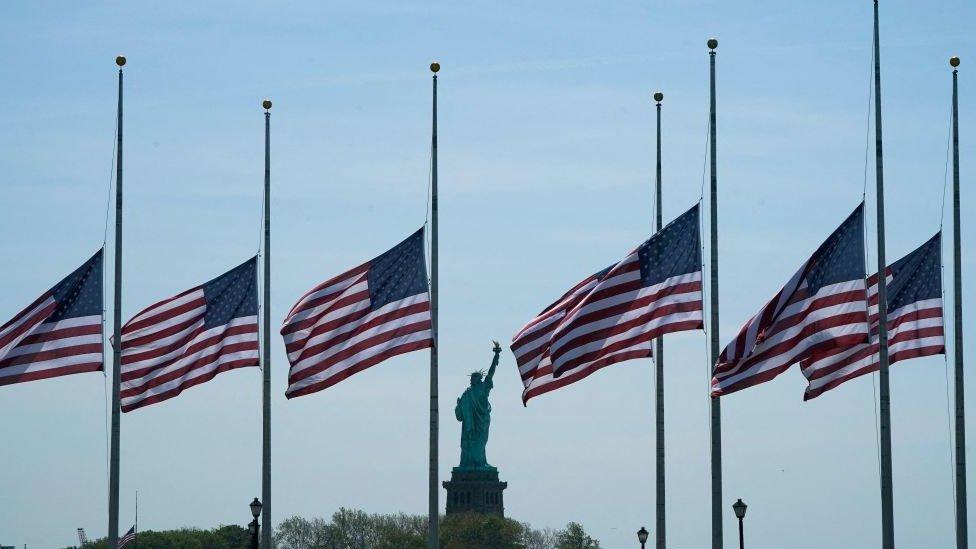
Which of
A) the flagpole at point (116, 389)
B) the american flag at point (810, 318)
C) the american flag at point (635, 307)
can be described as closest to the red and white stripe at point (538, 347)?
the american flag at point (635, 307)

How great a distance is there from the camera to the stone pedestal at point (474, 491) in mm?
128250

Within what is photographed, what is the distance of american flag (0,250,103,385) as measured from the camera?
45344 mm

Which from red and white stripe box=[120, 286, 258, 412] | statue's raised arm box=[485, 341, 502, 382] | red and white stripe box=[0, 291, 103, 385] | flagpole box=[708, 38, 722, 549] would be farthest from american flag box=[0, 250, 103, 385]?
statue's raised arm box=[485, 341, 502, 382]

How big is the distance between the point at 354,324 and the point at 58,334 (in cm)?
702

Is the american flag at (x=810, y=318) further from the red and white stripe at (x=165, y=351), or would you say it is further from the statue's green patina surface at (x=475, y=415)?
the statue's green patina surface at (x=475, y=415)

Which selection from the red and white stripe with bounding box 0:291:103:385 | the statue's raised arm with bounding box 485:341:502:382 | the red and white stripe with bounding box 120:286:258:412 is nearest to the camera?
the red and white stripe with bounding box 0:291:103:385

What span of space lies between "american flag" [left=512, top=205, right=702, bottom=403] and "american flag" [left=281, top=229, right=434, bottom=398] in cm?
313

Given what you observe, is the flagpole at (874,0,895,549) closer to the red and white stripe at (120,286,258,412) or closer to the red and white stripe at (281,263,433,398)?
the red and white stripe at (281,263,433,398)

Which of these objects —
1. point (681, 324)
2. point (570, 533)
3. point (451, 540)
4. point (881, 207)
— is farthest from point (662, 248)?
point (570, 533)

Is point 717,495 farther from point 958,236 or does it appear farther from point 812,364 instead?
point 958,236

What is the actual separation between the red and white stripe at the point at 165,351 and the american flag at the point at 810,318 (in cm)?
1322

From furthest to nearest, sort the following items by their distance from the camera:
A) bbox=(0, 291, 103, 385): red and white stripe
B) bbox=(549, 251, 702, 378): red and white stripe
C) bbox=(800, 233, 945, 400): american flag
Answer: bbox=(0, 291, 103, 385): red and white stripe → bbox=(800, 233, 945, 400): american flag → bbox=(549, 251, 702, 378): red and white stripe

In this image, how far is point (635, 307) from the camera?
4344cm

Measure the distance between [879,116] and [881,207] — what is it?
6.35 ft
